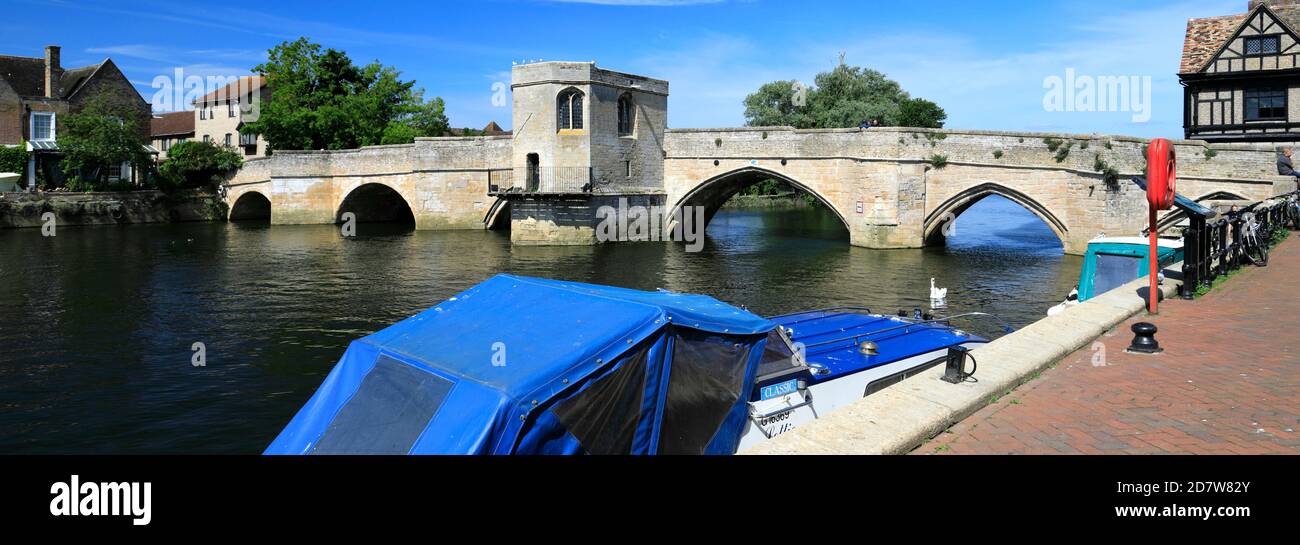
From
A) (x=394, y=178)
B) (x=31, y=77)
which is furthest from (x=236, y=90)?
(x=394, y=178)

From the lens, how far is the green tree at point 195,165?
50875mm

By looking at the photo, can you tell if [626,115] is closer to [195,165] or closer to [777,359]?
[195,165]

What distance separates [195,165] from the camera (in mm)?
51312

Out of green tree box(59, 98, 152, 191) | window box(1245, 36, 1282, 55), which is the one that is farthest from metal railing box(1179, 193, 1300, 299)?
green tree box(59, 98, 152, 191)

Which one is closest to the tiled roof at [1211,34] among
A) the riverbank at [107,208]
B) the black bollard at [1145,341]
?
the black bollard at [1145,341]

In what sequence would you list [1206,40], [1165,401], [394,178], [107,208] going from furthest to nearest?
[107,208]
[394,178]
[1206,40]
[1165,401]

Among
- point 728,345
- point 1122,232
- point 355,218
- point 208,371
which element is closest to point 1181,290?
point 728,345

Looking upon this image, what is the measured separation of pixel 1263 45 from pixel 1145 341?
3582 cm

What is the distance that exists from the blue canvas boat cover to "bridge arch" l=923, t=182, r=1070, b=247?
26746 millimetres

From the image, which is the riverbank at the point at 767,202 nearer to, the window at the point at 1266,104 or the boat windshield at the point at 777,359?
the window at the point at 1266,104

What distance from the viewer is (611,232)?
123ft

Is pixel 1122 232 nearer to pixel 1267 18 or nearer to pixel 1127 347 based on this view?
pixel 1267 18
